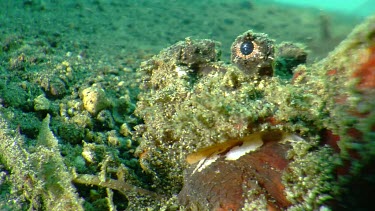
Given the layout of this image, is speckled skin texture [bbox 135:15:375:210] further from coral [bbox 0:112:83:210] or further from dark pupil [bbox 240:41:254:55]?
coral [bbox 0:112:83:210]

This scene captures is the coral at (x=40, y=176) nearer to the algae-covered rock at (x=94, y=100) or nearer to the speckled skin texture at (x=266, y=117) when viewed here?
the speckled skin texture at (x=266, y=117)

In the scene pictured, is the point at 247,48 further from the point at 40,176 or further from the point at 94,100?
the point at 40,176

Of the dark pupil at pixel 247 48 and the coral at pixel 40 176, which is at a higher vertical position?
the dark pupil at pixel 247 48

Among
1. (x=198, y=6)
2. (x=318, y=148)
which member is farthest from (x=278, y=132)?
(x=198, y=6)

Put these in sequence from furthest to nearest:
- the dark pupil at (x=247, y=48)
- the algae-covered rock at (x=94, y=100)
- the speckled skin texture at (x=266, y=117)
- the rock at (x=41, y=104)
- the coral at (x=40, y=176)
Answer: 1. the algae-covered rock at (x=94, y=100)
2. the rock at (x=41, y=104)
3. the dark pupil at (x=247, y=48)
4. the coral at (x=40, y=176)
5. the speckled skin texture at (x=266, y=117)

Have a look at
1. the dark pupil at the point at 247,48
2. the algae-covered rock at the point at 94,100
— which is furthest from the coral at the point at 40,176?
the dark pupil at the point at 247,48

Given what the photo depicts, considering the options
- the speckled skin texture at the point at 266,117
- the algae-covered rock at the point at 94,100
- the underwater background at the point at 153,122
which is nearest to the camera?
the speckled skin texture at the point at 266,117

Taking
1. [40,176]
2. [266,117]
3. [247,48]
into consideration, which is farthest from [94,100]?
[266,117]

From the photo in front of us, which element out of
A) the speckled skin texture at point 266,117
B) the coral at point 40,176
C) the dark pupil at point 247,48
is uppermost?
the dark pupil at point 247,48
